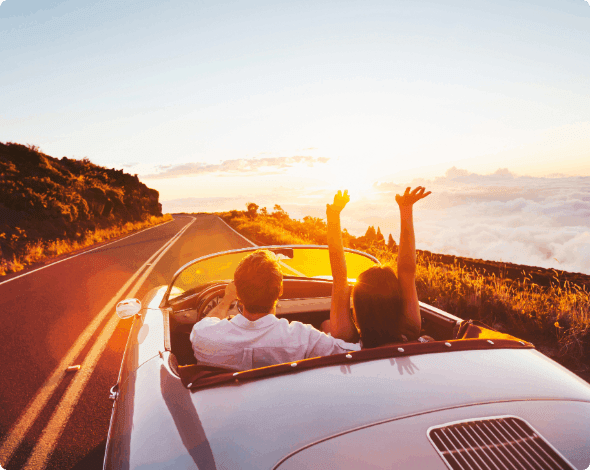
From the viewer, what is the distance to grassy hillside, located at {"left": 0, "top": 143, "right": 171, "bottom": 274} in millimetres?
14570

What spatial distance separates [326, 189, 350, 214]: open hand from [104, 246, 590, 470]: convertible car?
899 millimetres

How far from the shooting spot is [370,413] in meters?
1.23

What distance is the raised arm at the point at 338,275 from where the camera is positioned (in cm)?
213

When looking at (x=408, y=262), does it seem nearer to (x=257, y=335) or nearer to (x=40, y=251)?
(x=257, y=335)

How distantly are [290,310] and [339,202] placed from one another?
58.4 inches

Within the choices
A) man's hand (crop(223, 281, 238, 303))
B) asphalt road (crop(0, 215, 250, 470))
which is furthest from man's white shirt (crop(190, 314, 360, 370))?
asphalt road (crop(0, 215, 250, 470))

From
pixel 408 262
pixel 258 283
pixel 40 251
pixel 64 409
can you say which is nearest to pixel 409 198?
pixel 408 262

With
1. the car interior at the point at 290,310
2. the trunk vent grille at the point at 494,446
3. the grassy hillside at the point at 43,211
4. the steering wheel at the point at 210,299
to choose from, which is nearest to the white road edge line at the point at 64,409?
the car interior at the point at 290,310

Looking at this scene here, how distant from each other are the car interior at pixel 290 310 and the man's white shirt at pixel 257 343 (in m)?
0.72

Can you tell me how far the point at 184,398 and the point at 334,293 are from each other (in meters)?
1.03

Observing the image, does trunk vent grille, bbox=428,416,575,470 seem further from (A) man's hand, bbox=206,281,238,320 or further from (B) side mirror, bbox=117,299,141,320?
(B) side mirror, bbox=117,299,141,320

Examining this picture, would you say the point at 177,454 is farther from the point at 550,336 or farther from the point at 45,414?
the point at 550,336

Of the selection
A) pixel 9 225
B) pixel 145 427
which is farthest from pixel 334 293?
pixel 9 225

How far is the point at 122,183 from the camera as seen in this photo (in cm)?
4594
